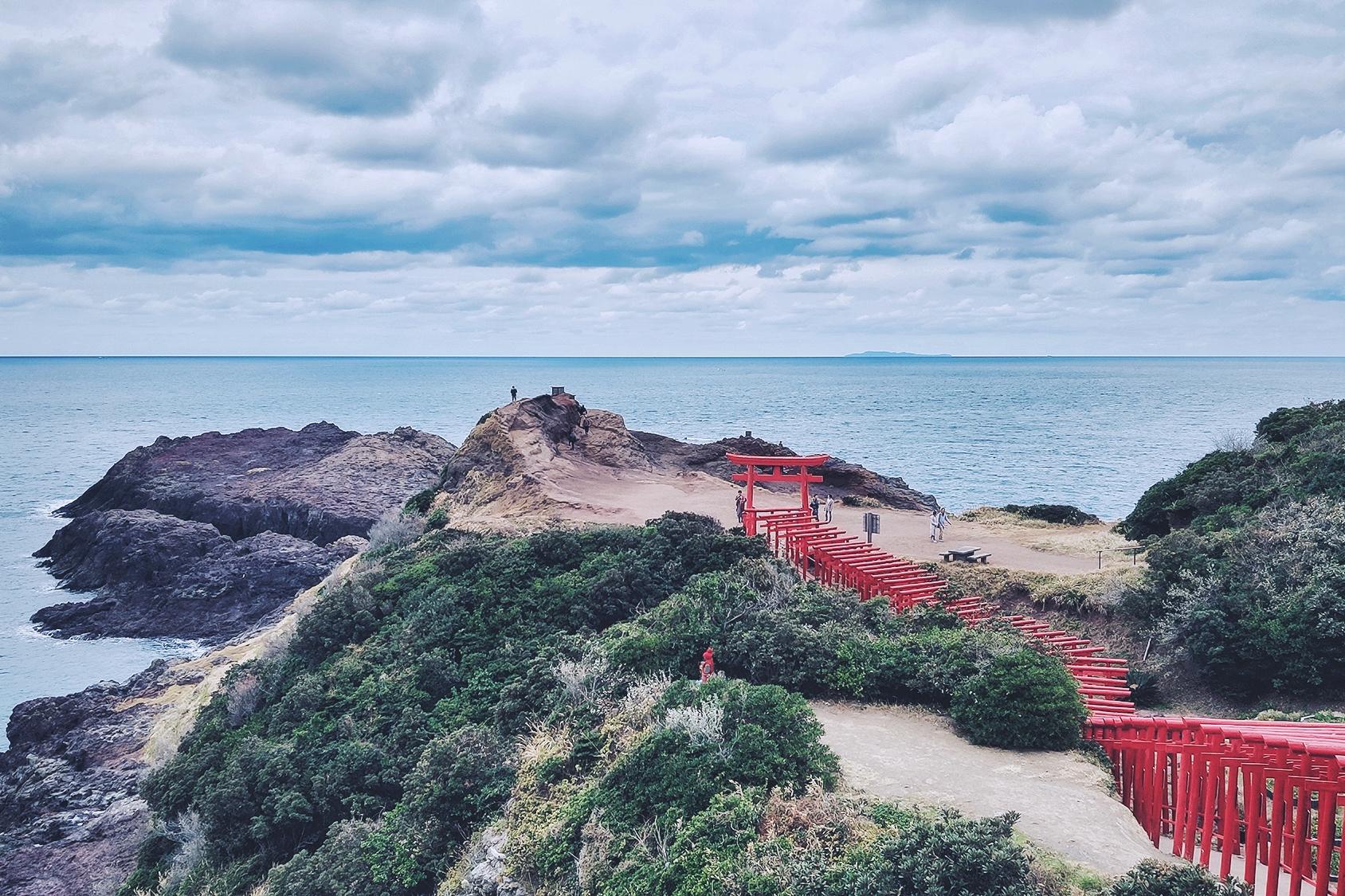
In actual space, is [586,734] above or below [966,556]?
below

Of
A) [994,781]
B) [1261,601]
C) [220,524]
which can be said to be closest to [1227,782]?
[994,781]

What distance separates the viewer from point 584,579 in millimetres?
18250

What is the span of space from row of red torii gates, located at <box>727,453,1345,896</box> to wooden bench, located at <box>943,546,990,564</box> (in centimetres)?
Result: 462

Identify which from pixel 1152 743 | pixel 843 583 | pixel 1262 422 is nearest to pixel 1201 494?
pixel 1262 422

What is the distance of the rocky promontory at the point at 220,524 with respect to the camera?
3619 centimetres

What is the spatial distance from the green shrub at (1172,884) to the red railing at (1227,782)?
108 cm

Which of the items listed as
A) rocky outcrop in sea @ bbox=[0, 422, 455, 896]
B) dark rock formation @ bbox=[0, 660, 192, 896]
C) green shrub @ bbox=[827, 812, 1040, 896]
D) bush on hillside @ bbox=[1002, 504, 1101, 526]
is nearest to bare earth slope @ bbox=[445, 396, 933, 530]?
bush on hillside @ bbox=[1002, 504, 1101, 526]

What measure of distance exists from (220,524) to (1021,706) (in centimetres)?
4353

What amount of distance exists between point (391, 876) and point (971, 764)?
289 inches

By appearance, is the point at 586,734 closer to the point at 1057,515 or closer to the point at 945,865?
the point at 945,865

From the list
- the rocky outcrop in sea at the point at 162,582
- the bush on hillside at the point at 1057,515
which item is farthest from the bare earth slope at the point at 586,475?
the rocky outcrop in sea at the point at 162,582

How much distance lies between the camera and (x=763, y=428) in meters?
97.2

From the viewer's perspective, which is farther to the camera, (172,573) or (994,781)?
(172,573)

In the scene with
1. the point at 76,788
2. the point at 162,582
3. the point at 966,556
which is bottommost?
the point at 76,788
